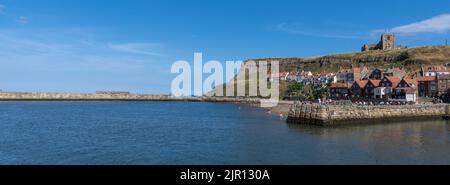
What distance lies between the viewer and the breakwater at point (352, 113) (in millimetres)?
53250

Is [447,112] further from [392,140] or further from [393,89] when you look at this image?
[392,140]

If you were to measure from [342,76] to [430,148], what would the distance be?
117657 millimetres

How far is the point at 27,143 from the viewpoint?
126ft

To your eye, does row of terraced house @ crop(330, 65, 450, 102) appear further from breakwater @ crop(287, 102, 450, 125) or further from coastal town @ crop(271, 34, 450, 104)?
breakwater @ crop(287, 102, 450, 125)

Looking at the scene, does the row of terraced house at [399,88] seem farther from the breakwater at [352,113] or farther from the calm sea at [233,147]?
the calm sea at [233,147]

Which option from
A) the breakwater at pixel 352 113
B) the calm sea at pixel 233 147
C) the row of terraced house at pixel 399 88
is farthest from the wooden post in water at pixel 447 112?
the calm sea at pixel 233 147

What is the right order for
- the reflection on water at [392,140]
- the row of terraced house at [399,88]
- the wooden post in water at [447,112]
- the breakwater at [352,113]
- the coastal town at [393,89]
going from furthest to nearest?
the row of terraced house at [399,88] < the coastal town at [393,89] < the wooden post in water at [447,112] < the breakwater at [352,113] < the reflection on water at [392,140]

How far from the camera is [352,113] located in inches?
2197

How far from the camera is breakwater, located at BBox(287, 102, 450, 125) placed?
5325 centimetres

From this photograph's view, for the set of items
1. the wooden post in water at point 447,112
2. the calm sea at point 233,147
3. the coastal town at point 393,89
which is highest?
the coastal town at point 393,89

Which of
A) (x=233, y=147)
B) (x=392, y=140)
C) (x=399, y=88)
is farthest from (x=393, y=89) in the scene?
(x=233, y=147)

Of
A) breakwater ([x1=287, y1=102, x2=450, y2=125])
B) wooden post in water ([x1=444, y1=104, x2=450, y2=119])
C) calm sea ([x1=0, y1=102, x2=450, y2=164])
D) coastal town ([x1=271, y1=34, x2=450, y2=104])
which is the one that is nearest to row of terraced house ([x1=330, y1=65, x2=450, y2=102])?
coastal town ([x1=271, y1=34, x2=450, y2=104])
